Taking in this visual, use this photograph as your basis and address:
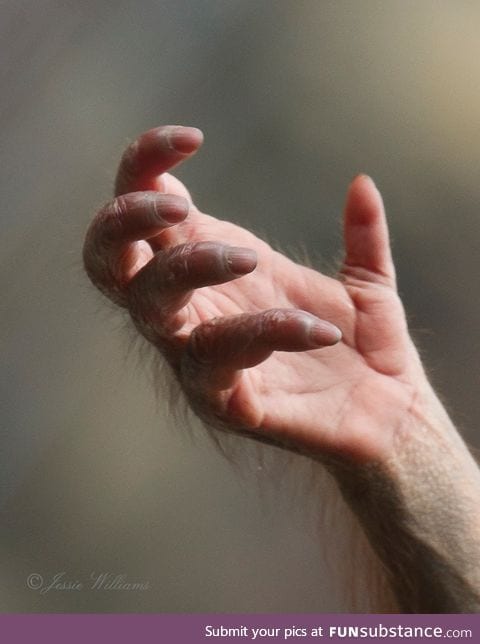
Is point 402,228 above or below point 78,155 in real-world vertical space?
below

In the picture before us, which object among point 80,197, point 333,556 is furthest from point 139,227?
point 80,197

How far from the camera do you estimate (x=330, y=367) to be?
4.40ft

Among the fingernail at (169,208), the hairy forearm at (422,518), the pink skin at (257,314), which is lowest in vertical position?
the hairy forearm at (422,518)

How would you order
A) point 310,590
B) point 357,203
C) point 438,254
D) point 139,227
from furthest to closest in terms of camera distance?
point 438,254 → point 310,590 → point 357,203 → point 139,227

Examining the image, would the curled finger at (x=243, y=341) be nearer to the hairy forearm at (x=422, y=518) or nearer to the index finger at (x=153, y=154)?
the index finger at (x=153, y=154)

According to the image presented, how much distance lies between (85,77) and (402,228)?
0.90 metres

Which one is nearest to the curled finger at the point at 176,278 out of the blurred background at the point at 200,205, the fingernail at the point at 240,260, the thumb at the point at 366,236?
the fingernail at the point at 240,260

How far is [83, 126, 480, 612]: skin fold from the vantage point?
3.57ft

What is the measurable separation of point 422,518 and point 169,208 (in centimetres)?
68

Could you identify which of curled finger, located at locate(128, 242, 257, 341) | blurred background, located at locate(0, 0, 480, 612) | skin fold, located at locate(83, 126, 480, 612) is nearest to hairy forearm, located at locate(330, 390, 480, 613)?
skin fold, located at locate(83, 126, 480, 612)

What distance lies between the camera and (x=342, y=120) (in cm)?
233

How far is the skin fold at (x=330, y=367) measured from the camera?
1.09 meters

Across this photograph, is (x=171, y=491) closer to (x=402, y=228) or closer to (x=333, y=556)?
(x=333, y=556)

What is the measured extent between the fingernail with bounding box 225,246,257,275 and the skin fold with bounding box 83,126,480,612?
2.4 inches
